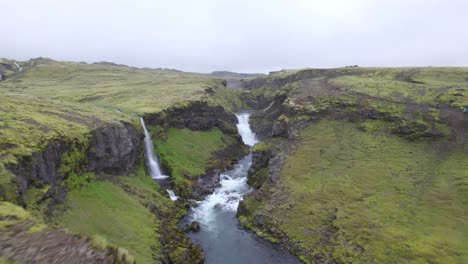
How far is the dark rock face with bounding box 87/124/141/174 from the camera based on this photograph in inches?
1741

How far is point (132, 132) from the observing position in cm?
5534

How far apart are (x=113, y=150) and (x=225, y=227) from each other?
819 inches

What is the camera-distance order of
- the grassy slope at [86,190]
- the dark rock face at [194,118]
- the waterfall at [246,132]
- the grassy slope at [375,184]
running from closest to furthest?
the grassy slope at [86,190]
the grassy slope at [375,184]
the dark rock face at [194,118]
the waterfall at [246,132]

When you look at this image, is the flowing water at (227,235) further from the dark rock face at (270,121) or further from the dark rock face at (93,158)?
the dark rock face at (270,121)

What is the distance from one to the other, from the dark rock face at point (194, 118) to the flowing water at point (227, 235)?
23026 mm

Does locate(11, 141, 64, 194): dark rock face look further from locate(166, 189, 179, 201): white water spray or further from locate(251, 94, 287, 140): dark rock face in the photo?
locate(251, 94, 287, 140): dark rock face

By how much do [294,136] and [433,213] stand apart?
28.8 meters

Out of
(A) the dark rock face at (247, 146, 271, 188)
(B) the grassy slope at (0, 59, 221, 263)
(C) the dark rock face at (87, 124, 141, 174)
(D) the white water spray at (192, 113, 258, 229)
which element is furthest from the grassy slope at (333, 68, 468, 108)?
(B) the grassy slope at (0, 59, 221, 263)

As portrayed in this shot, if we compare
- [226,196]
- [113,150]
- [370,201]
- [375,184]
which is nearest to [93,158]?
[113,150]

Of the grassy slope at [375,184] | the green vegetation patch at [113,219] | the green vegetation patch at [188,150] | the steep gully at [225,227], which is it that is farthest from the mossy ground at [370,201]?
the green vegetation patch at [188,150]

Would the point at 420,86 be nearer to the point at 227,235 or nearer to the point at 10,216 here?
the point at 227,235

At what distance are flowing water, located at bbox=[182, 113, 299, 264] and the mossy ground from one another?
8.72 ft

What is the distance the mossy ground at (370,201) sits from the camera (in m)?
34.8

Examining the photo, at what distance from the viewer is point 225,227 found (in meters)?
44.7
